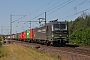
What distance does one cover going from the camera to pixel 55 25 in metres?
27.5

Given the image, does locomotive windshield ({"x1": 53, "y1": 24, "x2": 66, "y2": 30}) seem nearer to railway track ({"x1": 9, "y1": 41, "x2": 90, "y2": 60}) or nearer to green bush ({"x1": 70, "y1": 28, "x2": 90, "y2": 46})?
railway track ({"x1": 9, "y1": 41, "x2": 90, "y2": 60})

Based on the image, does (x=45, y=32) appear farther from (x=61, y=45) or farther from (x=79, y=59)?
(x=79, y=59)

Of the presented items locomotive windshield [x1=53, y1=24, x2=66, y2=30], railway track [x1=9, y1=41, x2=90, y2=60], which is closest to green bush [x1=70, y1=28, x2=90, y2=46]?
locomotive windshield [x1=53, y1=24, x2=66, y2=30]

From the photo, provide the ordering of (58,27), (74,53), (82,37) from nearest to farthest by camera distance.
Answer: (74,53) < (58,27) < (82,37)

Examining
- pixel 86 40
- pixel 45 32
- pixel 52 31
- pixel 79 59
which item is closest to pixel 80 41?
pixel 86 40

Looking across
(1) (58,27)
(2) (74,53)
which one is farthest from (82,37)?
(2) (74,53)

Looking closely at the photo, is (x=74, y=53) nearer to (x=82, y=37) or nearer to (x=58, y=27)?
(x=58, y=27)

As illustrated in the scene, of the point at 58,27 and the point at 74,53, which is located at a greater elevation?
the point at 58,27

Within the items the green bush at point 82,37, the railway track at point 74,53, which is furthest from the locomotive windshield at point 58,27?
the green bush at point 82,37

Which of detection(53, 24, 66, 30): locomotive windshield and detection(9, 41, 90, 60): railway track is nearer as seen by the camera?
detection(9, 41, 90, 60): railway track

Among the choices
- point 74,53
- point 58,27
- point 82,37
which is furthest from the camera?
point 82,37

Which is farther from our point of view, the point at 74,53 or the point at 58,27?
the point at 58,27

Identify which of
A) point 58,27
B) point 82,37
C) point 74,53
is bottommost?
point 74,53

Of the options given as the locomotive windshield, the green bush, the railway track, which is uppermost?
the locomotive windshield
